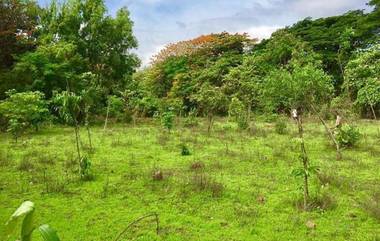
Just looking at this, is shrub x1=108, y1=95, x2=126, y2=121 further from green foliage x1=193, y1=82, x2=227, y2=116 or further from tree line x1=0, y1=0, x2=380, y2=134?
green foliage x1=193, y1=82, x2=227, y2=116

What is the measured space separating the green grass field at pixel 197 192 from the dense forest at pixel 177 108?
0.17 ft

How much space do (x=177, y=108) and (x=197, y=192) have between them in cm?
1754

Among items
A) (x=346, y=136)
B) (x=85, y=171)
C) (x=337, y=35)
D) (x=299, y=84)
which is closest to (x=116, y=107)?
(x=299, y=84)

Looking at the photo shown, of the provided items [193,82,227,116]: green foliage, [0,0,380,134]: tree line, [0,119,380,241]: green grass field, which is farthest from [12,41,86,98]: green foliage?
[0,119,380,241]: green grass field

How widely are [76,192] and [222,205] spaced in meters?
3.06

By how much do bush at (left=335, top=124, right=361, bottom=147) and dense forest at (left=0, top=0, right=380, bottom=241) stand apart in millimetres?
36

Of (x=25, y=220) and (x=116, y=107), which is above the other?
(x=116, y=107)

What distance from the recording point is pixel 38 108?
61.0 ft

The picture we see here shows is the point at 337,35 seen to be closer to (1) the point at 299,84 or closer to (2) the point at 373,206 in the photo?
(1) the point at 299,84

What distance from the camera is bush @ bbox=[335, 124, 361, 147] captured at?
46.4ft

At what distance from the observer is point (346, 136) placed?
46.6 ft

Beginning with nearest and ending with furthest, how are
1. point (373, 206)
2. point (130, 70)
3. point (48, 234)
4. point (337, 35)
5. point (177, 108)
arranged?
1. point (48, 234)
2. point (373, 206)
3. point (177, 108)
4. point (130, 70)
5. point (337, 35)

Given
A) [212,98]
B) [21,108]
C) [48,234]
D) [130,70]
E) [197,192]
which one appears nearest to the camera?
[48,234]

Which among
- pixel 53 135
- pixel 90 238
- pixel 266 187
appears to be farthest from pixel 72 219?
pixel 53 135
